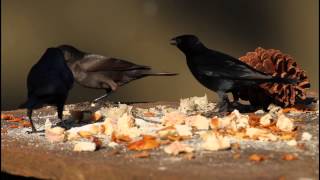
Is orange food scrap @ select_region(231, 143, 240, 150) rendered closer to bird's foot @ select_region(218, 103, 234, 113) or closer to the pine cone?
bird's foot @ select_region(218, 103, 234, 113)

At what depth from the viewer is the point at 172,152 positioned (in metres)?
2.00

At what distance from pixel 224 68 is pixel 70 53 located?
1.06 meters

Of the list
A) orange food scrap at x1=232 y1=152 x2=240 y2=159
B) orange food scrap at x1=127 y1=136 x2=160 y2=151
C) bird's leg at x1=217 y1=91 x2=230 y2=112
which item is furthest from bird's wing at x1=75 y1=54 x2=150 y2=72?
orange food scrap at x1=232 y1=152 x2=240 y2=159

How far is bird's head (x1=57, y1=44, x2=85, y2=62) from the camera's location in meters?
3.64

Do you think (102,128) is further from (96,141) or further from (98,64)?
(98,64)

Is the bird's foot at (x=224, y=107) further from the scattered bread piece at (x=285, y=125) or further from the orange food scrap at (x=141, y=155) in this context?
the orange food scrap at (x=141, y=155)

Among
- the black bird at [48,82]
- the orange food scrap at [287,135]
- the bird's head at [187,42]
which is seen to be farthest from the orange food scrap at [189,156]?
the bird's head at [187,42]

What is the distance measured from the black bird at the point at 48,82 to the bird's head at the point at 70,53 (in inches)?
33.6

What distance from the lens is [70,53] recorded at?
3668mm

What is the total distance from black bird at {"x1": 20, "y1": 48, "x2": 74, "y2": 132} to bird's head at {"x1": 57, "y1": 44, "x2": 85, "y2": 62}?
85 cm

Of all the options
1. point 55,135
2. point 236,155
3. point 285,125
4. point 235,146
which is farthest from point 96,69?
point 236,155

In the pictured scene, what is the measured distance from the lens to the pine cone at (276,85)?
9.86ft

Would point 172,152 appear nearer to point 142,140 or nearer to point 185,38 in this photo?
point 142,140

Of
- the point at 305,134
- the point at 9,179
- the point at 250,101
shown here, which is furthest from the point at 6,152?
the point at 250,101
